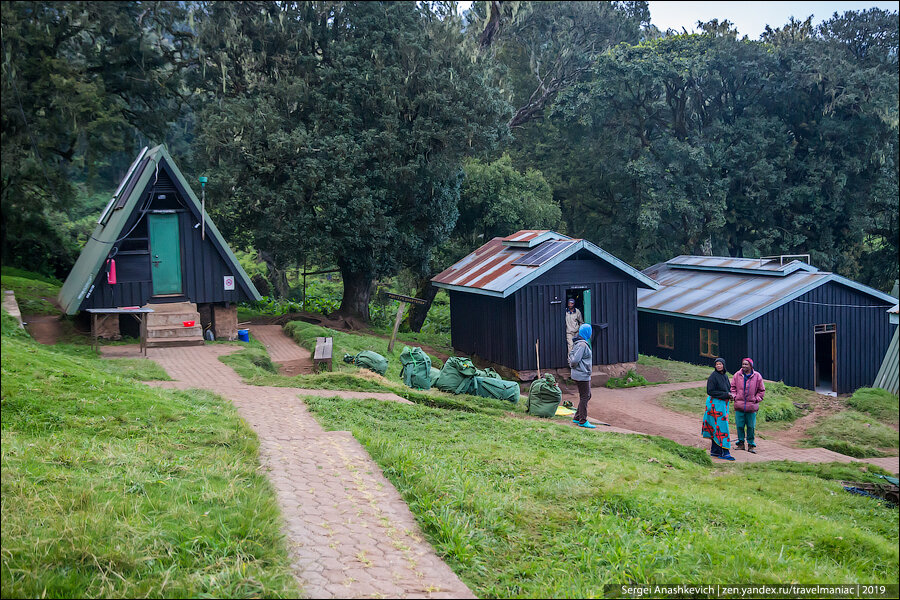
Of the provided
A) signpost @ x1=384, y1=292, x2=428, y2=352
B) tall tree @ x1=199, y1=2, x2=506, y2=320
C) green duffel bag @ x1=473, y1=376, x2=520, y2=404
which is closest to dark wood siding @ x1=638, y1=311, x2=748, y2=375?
tall tree @ x1=199, y1=2, x2=506, y2=320

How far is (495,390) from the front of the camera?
48.4 feet

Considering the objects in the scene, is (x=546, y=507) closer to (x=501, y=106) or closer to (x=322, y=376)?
(x=322, y=376)

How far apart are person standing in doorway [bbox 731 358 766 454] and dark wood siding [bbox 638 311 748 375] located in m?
9.78

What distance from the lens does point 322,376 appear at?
13.9 metres

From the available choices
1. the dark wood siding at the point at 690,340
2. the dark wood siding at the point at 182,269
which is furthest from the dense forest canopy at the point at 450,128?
the dark wood siding at the point at 690,340

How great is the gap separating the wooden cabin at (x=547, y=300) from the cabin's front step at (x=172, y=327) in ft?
25.0

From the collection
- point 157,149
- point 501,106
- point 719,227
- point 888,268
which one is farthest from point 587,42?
point 157,149

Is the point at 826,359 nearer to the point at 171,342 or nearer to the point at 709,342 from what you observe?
the point at 709,342

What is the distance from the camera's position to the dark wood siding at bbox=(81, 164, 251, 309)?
18109 millimetres

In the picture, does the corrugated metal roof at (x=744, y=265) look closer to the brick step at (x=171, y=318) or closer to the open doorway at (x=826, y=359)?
the open doorway at (x=826, y=359)

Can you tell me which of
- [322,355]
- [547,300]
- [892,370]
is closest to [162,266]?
[322,355]

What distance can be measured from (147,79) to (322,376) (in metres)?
15.7

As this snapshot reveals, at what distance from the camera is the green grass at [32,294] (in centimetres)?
1898

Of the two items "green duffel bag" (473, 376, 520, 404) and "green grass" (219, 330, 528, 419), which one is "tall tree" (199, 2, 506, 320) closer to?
"green grass" (219, 330, 528, 419)
